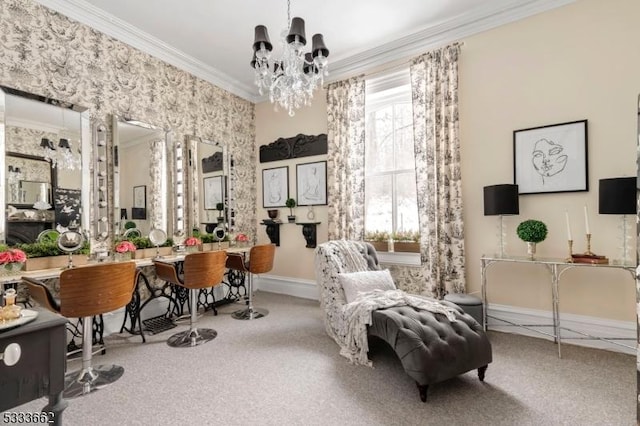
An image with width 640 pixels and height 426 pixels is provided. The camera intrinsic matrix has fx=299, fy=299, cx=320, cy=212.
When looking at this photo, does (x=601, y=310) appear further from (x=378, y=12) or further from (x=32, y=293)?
(x=32, y=293)

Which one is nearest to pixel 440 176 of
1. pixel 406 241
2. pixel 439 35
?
pixel 406 241

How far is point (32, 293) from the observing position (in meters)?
2.38

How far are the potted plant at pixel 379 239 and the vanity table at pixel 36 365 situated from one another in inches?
136

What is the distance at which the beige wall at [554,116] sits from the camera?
2.79 meters

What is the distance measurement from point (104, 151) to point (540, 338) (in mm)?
5097

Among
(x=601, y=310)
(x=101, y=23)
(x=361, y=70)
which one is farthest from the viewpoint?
(x=361, y=70)

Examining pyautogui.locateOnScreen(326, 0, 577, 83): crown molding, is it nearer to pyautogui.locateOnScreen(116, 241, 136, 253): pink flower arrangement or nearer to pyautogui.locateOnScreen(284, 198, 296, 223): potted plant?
pyautogui.locateOnScreen(284, 198, 296, 223): potted plant

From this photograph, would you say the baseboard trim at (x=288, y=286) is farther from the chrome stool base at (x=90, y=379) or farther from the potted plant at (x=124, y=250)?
the chrome stool base at (x=90, y=379)

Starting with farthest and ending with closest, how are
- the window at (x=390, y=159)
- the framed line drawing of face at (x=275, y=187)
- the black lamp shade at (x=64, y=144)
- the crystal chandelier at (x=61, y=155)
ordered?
the framed line drawing of face at (x=275, y=187), the window at (x=390, y=159), the black lamp shade at (x=64, y=144), the crystal chandelier at (x=61, y=155)

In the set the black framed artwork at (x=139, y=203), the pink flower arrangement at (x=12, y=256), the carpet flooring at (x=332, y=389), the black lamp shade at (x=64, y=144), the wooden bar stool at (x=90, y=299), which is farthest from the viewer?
the black framed artwork at (x=139, y=203)

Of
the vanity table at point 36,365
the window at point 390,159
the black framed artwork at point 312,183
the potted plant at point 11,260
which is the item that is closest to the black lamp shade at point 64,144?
the potted plant at point 11,260

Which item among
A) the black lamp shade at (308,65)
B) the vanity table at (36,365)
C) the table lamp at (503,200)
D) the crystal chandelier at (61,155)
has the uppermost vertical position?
the black lamp shade at (308,65)

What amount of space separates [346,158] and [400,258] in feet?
5.20

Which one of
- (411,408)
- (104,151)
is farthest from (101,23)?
(411,408)
